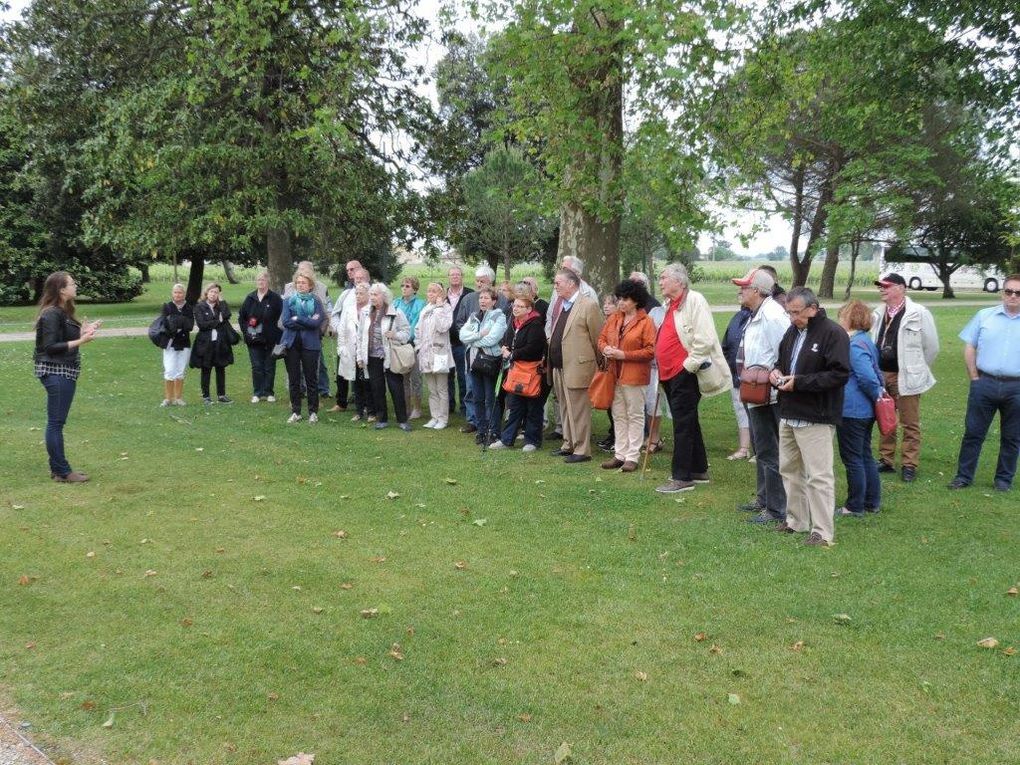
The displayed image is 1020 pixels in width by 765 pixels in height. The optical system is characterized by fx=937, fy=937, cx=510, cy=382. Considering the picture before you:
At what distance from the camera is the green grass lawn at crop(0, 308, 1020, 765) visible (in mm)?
4395

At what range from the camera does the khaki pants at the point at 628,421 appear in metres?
9.86

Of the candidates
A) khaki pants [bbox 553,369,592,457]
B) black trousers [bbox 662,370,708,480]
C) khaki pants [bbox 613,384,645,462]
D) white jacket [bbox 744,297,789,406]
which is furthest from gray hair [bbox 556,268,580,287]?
white jacket [bbox 744,297,789,406]

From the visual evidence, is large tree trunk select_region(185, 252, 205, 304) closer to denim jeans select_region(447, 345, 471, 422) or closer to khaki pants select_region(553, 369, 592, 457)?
denim jeans select_region(447, 345, 471, 422)

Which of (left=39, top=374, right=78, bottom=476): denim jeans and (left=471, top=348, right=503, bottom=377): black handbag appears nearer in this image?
(left=39, top=374, right=78, bottom=476): denim jeans

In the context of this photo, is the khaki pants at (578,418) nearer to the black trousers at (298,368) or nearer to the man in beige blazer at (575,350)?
the man in beige blazer at (575,350)

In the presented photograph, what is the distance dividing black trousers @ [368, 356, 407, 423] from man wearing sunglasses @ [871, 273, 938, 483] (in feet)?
19.2

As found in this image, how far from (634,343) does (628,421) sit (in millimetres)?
921

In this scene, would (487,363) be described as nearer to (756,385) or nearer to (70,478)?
(756,385)

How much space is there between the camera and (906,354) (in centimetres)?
944

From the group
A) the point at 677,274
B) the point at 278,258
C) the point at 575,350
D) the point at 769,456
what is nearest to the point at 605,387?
the point at 575,350

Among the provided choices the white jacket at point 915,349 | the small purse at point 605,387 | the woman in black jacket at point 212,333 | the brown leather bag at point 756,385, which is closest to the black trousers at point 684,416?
the small purse at point 605,387

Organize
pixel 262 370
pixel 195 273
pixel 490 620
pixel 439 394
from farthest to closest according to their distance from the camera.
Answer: pixel 195 273
pixel 262 370
pixel 439 394
pixel 490 620

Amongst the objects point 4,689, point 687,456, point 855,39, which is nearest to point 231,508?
point 4,689

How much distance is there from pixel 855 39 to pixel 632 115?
5.83 m
